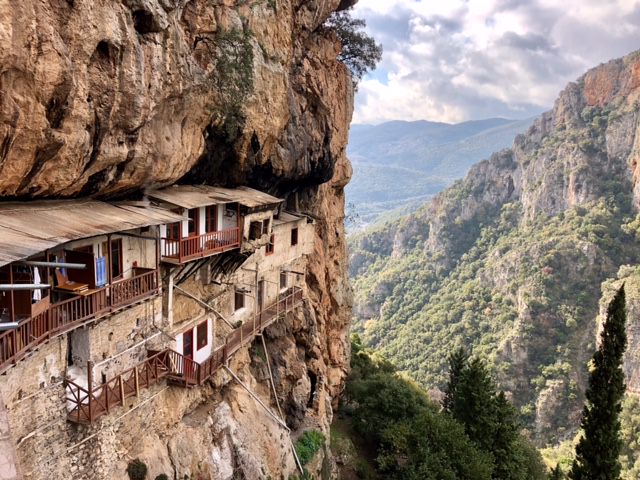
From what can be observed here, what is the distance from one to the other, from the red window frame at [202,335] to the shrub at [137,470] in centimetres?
567

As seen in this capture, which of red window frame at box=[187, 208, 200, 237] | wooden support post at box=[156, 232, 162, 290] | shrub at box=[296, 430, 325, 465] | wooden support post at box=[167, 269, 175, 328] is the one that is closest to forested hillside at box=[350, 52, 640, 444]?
shrub at box=[296, 430, 325, 465]

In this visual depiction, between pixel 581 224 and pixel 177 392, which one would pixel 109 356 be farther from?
pixel 581 224

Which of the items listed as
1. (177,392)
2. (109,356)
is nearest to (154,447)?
(177,392)

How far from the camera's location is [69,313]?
12297 mm

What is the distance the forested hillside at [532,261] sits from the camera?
86.4 metres

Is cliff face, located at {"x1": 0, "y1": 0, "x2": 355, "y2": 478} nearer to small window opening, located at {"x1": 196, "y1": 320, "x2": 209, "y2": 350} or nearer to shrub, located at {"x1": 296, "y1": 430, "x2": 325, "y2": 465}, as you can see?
shrub, located at {"x1": 296, "y1": 430, "x2": 325, "y2": 465}

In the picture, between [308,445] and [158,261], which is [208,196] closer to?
[158,261]

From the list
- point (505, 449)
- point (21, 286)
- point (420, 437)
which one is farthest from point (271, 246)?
point (505, 449)

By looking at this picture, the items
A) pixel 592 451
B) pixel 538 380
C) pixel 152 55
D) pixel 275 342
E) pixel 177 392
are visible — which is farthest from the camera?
pixel 538 380

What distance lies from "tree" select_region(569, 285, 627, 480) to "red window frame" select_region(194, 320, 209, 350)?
25.1 meters

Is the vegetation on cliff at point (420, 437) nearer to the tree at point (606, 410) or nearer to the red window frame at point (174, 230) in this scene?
the tree at point (606, 410)

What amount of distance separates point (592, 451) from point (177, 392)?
26.5 metres

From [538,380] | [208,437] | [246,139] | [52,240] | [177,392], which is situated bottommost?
[538,380]

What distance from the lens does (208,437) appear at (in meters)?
17.5
